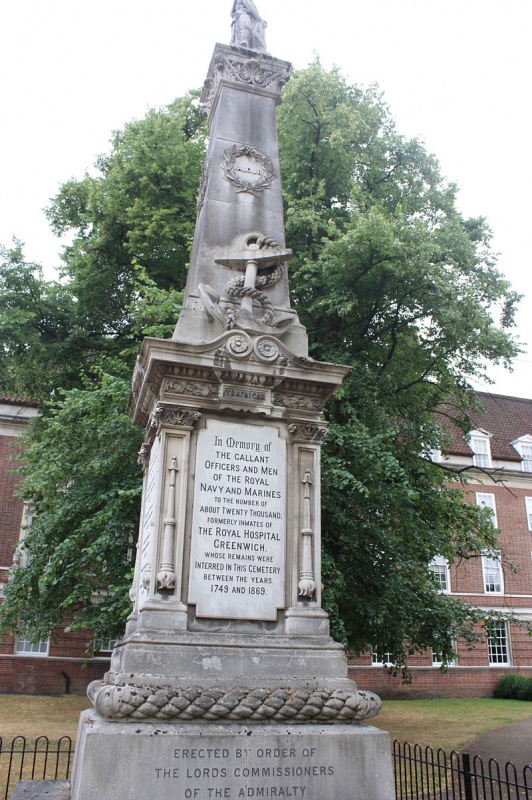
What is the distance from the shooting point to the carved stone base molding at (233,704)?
5613 millimetres

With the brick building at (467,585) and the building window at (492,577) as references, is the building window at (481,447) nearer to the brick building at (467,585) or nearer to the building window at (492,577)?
the brick building at (467,585)

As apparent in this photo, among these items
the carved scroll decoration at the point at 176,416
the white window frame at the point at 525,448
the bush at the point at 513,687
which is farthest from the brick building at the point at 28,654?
the white window frame at the point at 525,448

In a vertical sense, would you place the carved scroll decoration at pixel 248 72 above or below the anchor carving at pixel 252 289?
above

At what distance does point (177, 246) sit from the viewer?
18.7 m

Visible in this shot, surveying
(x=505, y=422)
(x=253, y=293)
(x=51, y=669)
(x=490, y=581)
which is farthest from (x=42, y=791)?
(x=505, y=422)

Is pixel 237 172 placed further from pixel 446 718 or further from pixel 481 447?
pixel 481 447

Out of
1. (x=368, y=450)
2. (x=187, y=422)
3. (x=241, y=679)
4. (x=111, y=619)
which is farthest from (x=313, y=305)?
(x=241, y=679)

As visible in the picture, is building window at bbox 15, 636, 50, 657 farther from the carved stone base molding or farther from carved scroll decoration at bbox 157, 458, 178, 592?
the carved stone base molding

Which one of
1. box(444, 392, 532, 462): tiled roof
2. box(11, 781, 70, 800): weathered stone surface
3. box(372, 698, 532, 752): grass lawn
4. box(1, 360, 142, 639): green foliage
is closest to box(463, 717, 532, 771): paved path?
box(372, 698, 532, 752): grass lawn

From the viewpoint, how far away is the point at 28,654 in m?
26.5

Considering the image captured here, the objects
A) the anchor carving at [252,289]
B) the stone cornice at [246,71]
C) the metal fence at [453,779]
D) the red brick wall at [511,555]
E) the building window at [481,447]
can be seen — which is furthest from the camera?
the building window at [481,447]

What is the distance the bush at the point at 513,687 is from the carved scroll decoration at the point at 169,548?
29977 millimetres

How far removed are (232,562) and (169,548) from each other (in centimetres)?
67

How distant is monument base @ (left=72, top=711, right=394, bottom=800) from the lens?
17.7 feet
